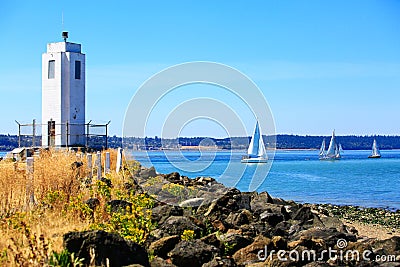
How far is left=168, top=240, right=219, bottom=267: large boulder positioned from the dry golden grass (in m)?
Answer: 1.58

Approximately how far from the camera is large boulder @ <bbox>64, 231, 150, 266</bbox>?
29.1 ft

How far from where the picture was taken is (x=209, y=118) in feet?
68.6

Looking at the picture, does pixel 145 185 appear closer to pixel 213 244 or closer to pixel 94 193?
pixel 94 193

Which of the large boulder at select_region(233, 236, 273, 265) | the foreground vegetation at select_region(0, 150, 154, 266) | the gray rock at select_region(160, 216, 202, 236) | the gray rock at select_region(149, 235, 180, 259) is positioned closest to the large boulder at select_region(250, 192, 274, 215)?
the foreground vegetation at select_region(0, 150, 154, 266)

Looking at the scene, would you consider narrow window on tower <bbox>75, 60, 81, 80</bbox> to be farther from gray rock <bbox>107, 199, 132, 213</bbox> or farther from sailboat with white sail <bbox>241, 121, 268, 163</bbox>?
sailboat with white sail <bbox>241, 121, 268, 163</bbox>

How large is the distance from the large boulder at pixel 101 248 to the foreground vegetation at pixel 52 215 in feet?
0.65

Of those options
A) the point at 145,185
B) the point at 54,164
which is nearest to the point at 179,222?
the point at 54,164

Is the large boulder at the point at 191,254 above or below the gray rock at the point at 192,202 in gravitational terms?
below

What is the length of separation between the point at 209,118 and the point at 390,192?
107 feet

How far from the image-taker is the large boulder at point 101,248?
29.1ft

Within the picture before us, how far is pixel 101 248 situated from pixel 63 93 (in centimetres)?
3084

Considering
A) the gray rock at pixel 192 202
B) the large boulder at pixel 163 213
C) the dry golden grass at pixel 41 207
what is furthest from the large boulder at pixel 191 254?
the gray rock at pixel 192 202

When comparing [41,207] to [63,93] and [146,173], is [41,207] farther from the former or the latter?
[63,93]

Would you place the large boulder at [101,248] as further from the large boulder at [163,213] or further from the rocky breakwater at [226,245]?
the large boulder at [163,213]
